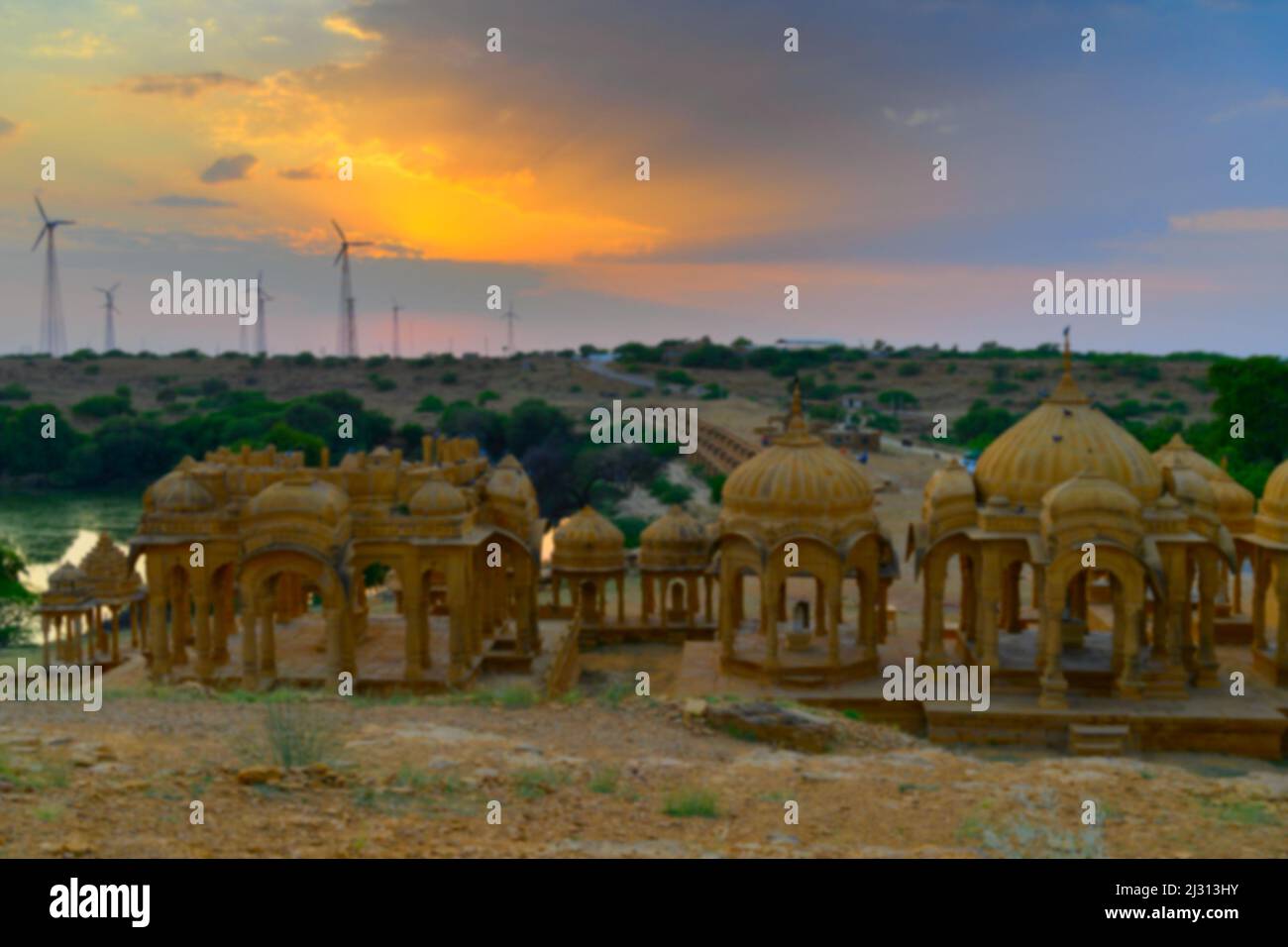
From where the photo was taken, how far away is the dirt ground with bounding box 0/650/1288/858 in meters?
9.32

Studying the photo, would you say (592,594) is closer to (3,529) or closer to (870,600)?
(870,600)

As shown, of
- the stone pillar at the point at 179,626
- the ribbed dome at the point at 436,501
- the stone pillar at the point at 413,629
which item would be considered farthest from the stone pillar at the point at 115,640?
the ribbed dome at the point at 436,501

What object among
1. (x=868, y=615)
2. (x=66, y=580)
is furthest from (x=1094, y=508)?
(x=66, y=580)

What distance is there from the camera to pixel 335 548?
63.6 feet

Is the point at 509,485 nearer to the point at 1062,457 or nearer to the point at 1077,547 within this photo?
the point at 1062,457

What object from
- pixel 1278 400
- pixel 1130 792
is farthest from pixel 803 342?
pixel 1130 792

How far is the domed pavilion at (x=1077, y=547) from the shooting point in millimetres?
19109

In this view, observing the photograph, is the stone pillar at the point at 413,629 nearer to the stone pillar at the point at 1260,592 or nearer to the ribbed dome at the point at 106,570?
the ribbed dome at the point at 106,570

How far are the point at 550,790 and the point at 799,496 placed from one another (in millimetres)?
10812

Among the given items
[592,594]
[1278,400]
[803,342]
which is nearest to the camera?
[592,594]

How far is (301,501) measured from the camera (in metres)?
19.4

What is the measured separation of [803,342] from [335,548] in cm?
16676

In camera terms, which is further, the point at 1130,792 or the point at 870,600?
the point at 870,600

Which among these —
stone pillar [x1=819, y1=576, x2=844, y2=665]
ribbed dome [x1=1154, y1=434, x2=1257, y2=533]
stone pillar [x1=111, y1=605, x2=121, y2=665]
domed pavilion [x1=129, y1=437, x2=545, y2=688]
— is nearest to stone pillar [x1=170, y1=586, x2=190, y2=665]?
domed pavilion [x1=129, y1=437, x2=545, y2=688]
